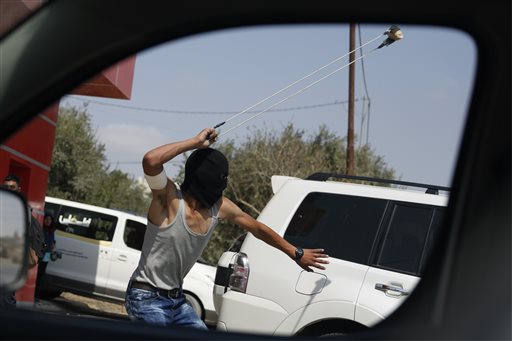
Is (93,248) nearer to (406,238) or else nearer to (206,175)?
(406,238)

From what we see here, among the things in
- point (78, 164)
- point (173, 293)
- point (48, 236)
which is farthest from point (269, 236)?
point (78, 164)

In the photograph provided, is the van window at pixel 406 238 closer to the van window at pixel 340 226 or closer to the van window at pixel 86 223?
the van window at pixel 340 226

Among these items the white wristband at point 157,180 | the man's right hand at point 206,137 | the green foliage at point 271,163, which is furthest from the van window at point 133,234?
the man's right hand at point 206,137

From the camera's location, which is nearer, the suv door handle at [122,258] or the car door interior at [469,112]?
the car door interior at [469,112]

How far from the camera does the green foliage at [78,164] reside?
32.6 meters

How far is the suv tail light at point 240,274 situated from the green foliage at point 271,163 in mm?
16454

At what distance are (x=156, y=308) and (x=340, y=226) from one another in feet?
5.84

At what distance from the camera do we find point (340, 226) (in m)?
5.40

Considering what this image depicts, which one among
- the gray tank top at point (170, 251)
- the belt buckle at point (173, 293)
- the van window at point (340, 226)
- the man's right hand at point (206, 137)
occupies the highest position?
the man's right hand at point (206, 137)

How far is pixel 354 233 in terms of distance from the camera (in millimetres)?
5379

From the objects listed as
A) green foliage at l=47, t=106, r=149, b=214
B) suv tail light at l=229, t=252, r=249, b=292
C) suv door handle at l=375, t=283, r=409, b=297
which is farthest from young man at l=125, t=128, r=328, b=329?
green foliage at l=47, t=106, r=149, b=214

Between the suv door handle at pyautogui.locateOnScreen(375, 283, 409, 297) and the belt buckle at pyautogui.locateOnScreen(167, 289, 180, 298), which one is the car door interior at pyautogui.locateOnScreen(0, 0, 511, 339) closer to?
the belt buckle at pyautogui.locateOnScreen(167, 289, 180, 298)

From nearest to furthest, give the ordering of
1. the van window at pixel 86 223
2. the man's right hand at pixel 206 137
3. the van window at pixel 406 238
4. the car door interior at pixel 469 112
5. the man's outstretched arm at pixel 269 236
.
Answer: the car door interior at pixel 469 112
the man's right hand at pixel 206 137
the man's outstretched arm at pixel 269 236
the van window at pixel 406 238
the van window at pixel 86 223

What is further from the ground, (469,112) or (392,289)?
(469,112)
